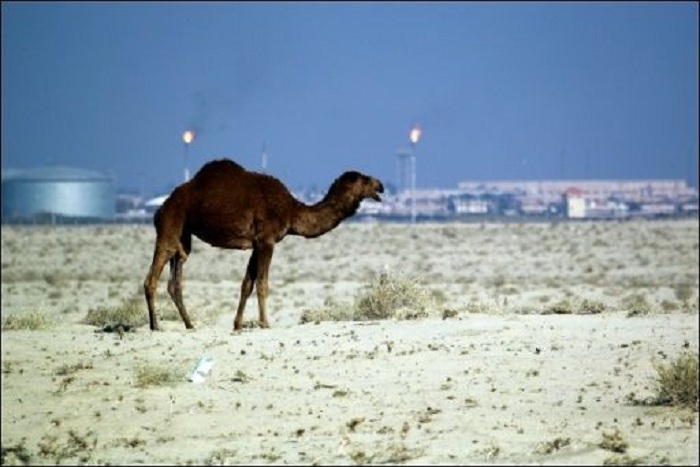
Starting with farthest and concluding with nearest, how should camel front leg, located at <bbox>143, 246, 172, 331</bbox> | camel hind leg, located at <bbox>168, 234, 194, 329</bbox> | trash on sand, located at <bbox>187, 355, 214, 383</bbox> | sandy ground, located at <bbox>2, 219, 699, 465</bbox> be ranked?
camel hind leg, located at <bbox>168, 234, 194, 329</bbox> < camel front leg, located at <bbox>143, 246, 172, 331</bbox> < trash on sand, located at <bbox>187, 355, 214, 383</bbox> < sandy ground, located at <bbox>2, 219, 699, 465</bbox>

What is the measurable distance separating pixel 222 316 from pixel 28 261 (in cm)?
3260

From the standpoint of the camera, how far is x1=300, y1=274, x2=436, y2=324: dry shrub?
2108 centimetres

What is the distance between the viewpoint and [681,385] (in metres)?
13.0

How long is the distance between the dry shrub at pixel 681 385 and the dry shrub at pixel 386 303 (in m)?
7.70

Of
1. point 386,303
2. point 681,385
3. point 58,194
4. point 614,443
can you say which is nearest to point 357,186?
point 386,303

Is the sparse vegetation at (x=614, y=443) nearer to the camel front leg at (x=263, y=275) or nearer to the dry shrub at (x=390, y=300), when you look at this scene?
the camel front leg at (x=263, y=275)

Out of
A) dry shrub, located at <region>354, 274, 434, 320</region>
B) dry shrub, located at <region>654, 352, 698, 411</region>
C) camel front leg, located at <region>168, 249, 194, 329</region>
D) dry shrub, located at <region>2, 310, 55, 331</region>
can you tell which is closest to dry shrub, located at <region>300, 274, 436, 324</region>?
dry shrub, located at <region>354, 274, 434, 320</region>

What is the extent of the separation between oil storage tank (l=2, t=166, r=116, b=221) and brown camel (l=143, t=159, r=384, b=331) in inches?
6358

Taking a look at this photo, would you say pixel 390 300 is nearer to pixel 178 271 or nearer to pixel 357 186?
pixel 357 186

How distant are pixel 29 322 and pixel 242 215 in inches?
148

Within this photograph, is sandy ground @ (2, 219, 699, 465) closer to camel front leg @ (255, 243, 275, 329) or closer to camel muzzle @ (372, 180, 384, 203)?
camel front leg @ (255, 243, 275, 329)

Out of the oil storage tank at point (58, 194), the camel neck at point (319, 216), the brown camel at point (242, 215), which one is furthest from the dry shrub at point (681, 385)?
the oil storage tank at point (58, 194)


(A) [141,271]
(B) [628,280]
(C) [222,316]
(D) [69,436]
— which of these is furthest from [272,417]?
(A) [141,271]

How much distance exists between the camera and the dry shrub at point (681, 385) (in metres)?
12.9
